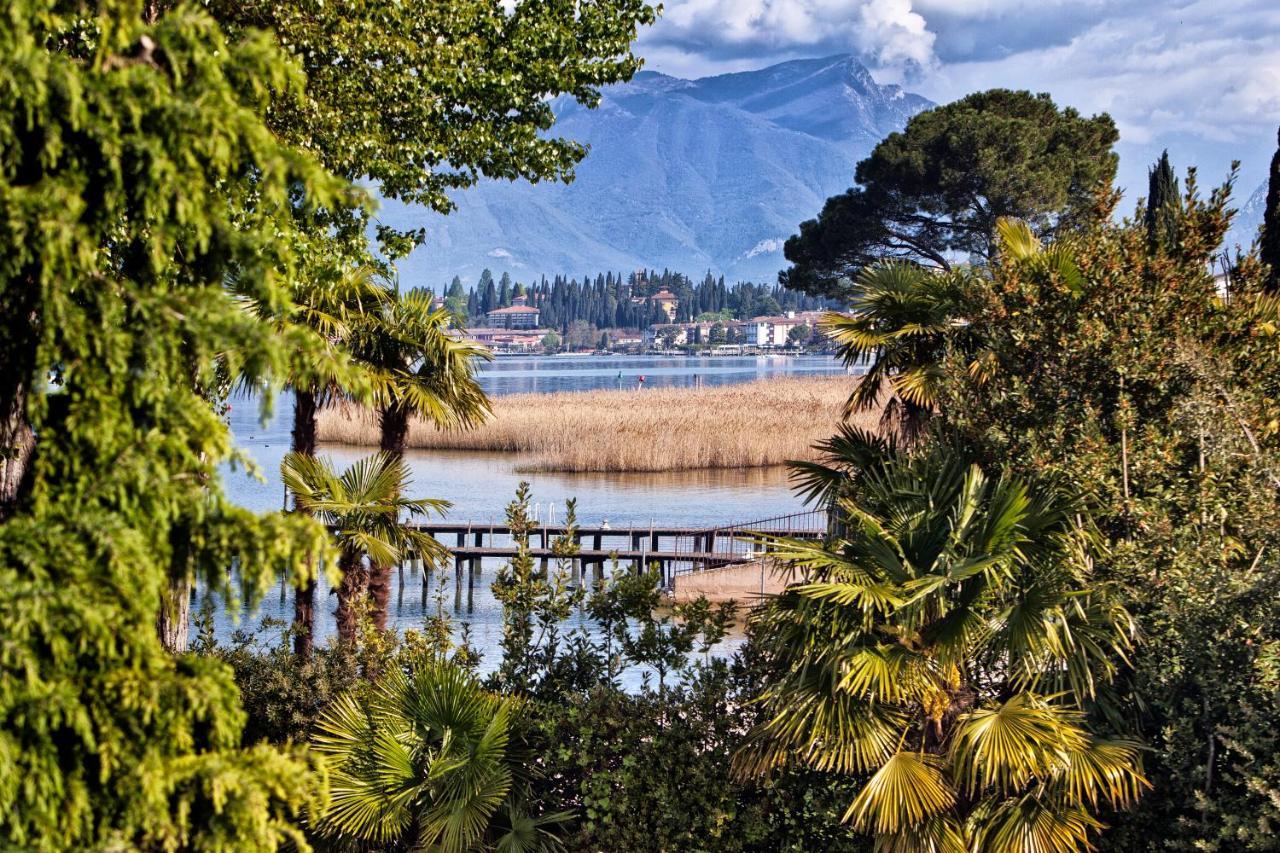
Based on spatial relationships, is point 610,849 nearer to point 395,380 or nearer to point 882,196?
point 395,380

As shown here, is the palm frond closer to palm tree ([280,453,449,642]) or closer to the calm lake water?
palm tree ([280,453,449,642])

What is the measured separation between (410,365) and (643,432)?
81.2 feet

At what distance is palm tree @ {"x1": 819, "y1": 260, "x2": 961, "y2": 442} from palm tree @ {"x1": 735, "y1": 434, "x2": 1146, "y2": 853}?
2.97m

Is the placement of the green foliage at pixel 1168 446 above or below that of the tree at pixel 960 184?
below

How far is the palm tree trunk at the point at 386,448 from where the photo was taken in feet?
41.9

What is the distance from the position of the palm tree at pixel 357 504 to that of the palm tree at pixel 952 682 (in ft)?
15.8

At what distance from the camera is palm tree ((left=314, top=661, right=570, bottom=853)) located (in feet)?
26.5

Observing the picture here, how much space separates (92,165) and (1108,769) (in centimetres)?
609

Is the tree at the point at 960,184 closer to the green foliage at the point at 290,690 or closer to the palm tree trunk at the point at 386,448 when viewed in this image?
the palm tree trunk at the point at 386,448

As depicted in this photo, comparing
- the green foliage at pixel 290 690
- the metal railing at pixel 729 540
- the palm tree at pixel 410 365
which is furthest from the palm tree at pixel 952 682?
the metal railing at pixel 729 540

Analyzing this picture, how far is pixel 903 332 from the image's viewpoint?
11000mm

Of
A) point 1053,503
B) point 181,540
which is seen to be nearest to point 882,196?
point 1053,503

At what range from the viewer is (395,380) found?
505 inches

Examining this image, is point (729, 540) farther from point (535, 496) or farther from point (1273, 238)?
point (1273, 238)
